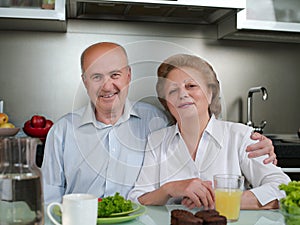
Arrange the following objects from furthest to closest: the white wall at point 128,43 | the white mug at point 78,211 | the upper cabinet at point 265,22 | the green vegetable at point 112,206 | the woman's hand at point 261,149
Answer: the white wall at point 128,43
the upper cabinet at point 265,22
the woman's hand at point 261,149
the green vegetable at point 112,206
the white mug at point 78,211

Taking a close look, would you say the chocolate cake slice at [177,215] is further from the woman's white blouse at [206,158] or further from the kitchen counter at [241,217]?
the woman's white blouse at [206,158]

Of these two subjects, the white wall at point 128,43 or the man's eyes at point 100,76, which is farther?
the white wall at point 128,43

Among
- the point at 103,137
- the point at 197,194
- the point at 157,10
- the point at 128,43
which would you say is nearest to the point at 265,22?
the point at 157,10

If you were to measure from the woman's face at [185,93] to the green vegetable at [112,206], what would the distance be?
502 mm

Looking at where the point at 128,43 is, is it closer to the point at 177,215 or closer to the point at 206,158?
the point at 206,158

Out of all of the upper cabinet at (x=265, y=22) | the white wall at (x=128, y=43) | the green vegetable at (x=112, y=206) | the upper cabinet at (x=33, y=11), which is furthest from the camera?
the white wall at (x=128, y=43)

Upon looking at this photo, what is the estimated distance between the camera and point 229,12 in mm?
2641

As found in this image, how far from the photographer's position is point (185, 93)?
166 cm

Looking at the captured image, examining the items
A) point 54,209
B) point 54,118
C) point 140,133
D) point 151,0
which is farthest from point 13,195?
point 54,118

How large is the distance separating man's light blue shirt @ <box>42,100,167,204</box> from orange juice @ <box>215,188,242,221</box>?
1.48 feet

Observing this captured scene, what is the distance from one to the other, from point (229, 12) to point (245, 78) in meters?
0.52

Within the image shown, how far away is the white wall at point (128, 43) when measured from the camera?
2.78 m

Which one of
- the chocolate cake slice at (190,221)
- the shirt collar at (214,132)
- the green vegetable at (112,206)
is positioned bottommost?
the green vegetable at (112,206)

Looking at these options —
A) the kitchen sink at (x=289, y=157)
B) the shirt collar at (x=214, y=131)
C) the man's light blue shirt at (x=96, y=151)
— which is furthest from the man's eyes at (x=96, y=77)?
the kitchen sink at (x=289, y=157)
